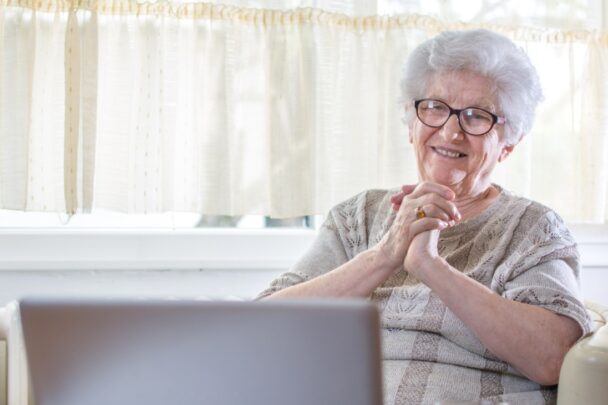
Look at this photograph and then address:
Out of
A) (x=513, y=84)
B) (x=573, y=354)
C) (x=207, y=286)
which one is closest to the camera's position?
(x=573, y=354)

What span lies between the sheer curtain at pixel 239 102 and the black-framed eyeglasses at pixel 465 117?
445mm

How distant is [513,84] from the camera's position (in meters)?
2.00

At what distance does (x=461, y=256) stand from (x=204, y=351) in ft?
3.64

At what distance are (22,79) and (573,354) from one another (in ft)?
5.10

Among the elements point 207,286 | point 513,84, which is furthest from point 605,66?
point 207,286

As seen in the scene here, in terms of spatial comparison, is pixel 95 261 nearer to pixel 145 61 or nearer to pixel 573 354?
pixel 145 61

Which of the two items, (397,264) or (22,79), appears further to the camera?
(22,79)

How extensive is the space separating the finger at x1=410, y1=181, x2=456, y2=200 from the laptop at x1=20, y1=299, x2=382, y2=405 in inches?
38.5

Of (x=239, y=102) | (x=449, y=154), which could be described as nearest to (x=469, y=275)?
(x=449, y=154)

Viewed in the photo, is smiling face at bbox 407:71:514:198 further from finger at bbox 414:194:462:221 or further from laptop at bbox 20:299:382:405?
laptop at bbox 20:299:382:405

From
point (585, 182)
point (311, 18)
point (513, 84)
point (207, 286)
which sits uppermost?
point (311, 18)

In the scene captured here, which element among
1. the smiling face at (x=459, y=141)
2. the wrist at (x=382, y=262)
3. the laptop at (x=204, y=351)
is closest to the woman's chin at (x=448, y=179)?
the smiling face at (x=459, y=141)

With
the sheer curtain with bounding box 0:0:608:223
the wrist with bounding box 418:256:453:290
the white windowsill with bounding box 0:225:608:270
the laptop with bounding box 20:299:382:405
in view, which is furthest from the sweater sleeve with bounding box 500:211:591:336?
the laptop with bounding box 20:299:382:405

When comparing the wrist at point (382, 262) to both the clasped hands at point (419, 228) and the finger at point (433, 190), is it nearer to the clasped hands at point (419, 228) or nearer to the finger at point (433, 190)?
the clasped hands at point (419, 228)
